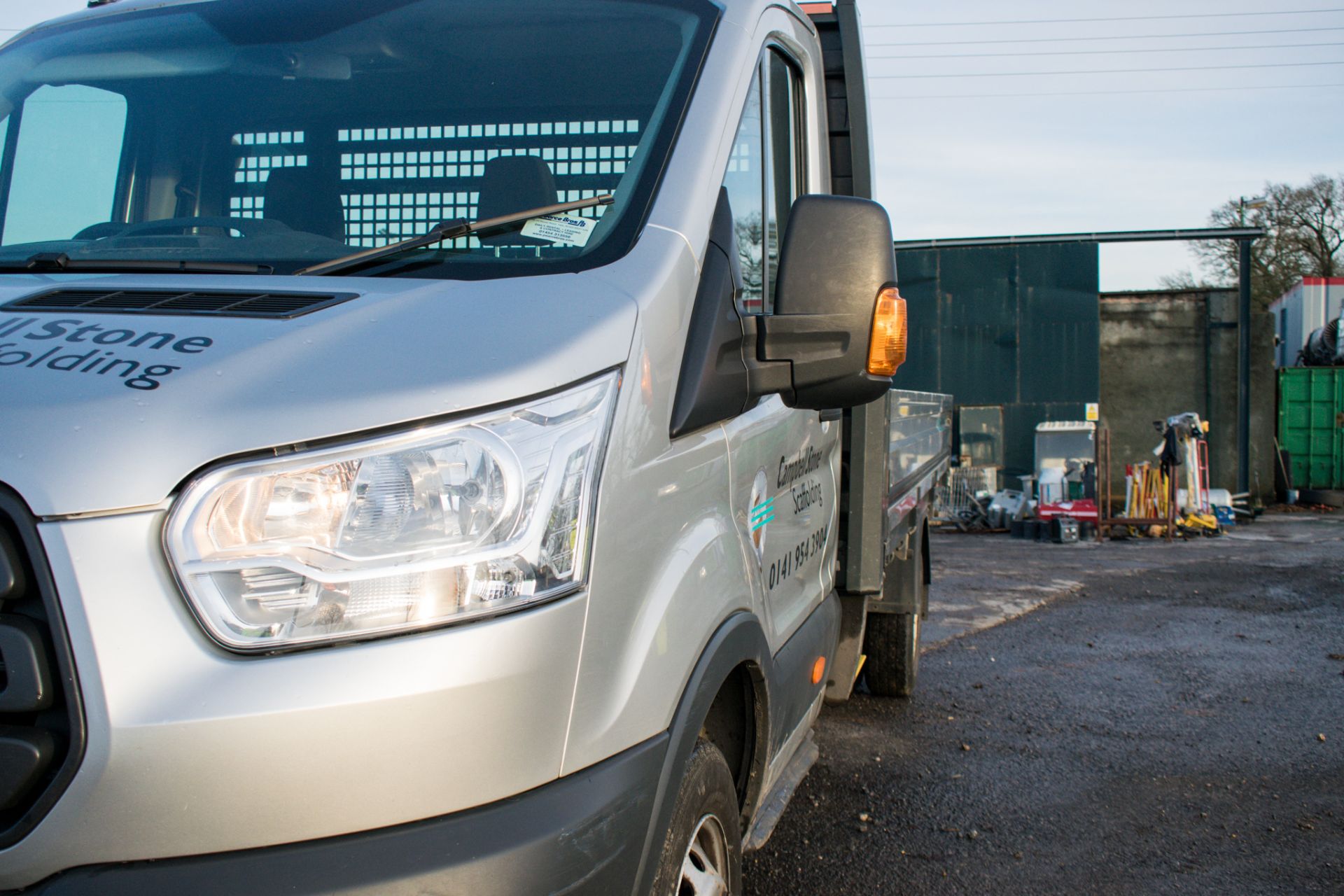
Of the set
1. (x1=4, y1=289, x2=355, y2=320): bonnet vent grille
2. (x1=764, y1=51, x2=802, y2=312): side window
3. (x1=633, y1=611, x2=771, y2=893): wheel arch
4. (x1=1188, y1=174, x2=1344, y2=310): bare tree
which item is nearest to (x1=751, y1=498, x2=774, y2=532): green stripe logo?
(x1=633, y1=611, x2=771, y2=893): wheel arch

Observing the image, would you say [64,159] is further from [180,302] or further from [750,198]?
[750,198]

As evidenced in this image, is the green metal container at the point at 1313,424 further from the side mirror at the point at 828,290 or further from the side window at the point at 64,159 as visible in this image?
the side window at the point at 64,159

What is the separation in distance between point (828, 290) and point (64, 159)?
1.93 m

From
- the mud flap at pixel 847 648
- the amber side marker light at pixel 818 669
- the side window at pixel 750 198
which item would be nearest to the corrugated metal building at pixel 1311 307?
the mud flap at pixel 847 648

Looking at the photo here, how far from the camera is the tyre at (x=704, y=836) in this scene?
6.61 ft

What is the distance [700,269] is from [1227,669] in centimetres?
650

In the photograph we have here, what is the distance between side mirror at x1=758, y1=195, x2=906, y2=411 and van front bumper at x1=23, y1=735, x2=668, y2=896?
0.97 metres

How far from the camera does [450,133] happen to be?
8.40 feet

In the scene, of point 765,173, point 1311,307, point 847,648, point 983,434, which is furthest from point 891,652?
point 1311,307

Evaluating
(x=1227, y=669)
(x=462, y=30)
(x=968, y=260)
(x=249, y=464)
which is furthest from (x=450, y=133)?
(x=968, y=260)

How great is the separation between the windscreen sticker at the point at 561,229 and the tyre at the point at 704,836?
100 centimetres

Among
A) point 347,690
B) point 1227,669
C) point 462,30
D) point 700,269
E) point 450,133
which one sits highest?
point 462,30

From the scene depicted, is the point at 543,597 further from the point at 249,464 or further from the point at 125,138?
the point at 125,138

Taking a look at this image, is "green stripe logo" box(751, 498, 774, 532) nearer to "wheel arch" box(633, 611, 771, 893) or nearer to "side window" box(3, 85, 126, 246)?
"wheel arch" box(633, 611, 771, 893)
